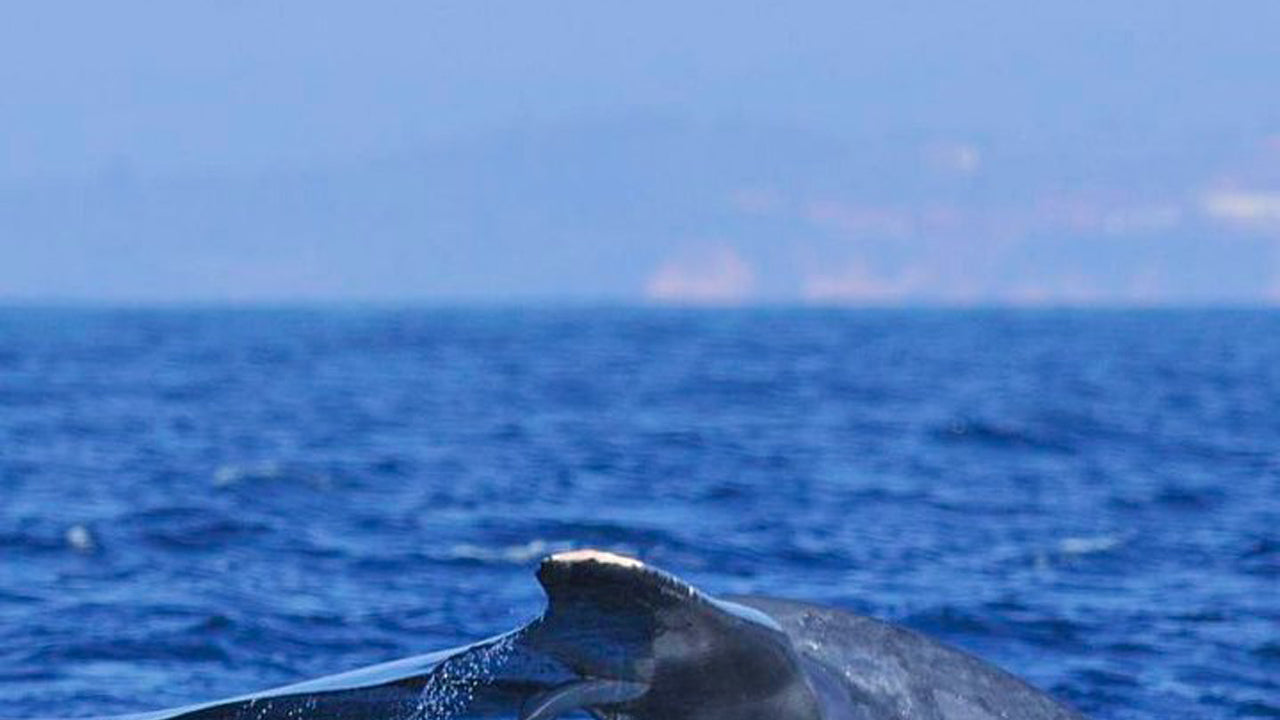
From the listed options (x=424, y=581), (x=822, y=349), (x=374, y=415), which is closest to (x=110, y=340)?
(x=822, y=349)

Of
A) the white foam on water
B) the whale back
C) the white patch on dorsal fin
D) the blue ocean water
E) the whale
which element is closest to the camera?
the white patch on dorsal fin

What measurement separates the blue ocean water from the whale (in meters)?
6.21

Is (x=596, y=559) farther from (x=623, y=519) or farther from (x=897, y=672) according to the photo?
(x=623, y=519)

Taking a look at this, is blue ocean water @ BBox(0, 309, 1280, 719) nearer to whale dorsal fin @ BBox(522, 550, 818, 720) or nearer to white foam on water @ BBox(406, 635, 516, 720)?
white foam on water @ BBox(406, 635, 516, 720)

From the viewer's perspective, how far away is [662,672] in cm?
586

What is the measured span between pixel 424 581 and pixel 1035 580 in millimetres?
3865

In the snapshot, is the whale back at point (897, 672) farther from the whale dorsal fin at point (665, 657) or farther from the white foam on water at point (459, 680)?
the white foam on water at point (459, 680)

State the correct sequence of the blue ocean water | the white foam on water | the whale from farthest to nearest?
the blue ocean water < the white foam on water < the whale

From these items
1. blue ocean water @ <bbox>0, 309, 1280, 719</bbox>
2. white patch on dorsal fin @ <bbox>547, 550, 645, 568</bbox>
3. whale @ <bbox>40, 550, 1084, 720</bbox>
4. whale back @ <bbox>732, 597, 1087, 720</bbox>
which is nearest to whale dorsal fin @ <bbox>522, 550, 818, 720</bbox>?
whale @ <bbox>40, 550, 1084, 720</bbox>

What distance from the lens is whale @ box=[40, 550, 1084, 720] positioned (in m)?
5.77

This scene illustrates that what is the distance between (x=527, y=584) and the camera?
16766 millimetres

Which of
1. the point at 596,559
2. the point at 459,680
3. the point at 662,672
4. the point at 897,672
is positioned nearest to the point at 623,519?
the point at 897,672

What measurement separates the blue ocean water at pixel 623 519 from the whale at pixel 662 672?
20.4 feet

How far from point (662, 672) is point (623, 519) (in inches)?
592
